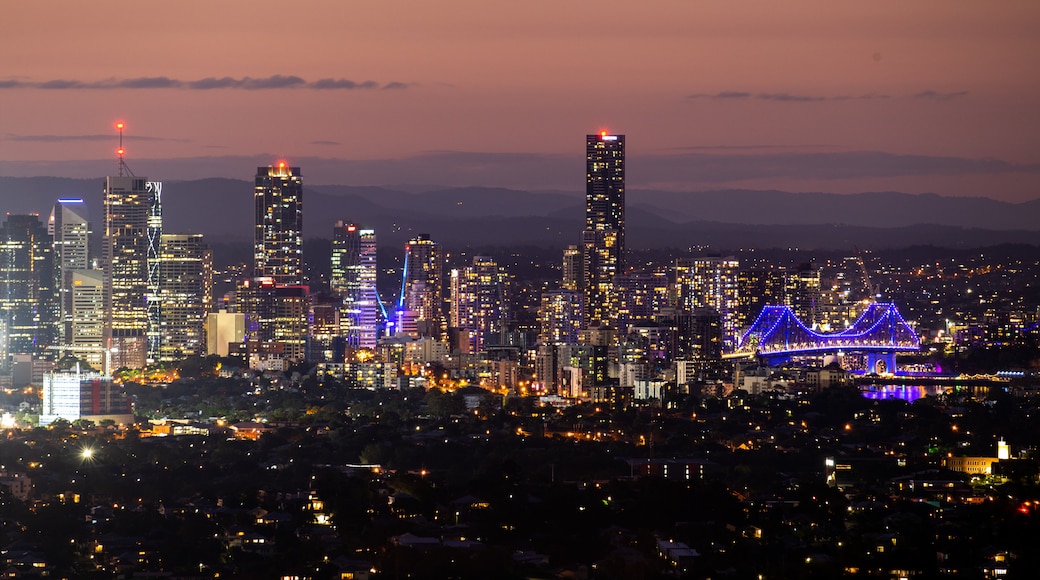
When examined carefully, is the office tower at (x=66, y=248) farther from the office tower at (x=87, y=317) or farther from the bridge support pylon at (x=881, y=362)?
→ the bridge support pylon at (x=881, y=362)

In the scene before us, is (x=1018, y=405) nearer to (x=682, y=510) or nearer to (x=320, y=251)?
(x=682, y=510)

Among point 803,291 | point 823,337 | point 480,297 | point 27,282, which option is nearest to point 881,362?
point 823,337

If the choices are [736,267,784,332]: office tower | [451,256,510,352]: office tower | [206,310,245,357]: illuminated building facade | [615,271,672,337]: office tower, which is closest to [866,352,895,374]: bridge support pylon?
[736,267,784,332]: office tower

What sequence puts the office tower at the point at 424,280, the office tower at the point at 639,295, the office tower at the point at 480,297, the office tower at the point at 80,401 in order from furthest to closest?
the office tower at the point at 424,280 < the office tower at the point at 480,297 < the office tower at the point at 639,295 < the office tower at the point at 80,401

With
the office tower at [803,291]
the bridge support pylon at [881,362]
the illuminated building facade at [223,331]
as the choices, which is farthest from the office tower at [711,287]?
the illuminated building facade at [223,331]

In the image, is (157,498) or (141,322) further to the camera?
(141,322)

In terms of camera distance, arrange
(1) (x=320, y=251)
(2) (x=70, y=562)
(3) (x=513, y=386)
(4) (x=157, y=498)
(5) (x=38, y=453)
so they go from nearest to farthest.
A: (2) (x=70, y=562) < (4) (x=157, y=498) < (5) (x=38, y=453) < (3) (x=513, y=386) < (1) (x=320, y=251)

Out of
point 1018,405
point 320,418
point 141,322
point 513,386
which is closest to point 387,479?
point 320,418
